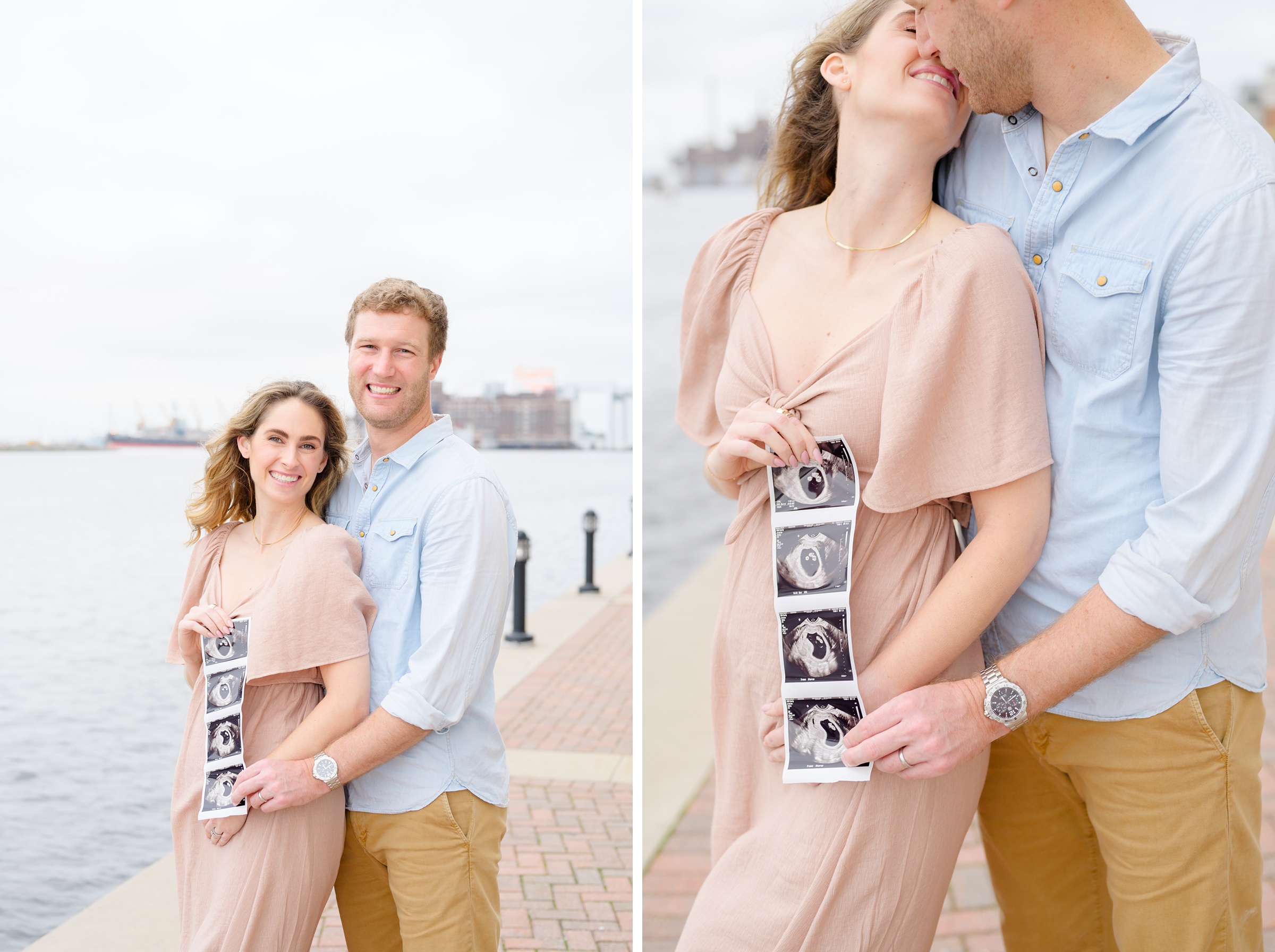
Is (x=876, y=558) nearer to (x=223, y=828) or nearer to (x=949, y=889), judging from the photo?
(x=223, y=828)

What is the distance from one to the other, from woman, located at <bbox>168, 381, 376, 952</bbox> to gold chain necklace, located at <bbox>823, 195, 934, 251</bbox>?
45.6 inches

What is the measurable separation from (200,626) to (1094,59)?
204 centimetres

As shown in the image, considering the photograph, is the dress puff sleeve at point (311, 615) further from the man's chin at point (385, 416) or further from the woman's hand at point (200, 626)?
the man's chin at point (385, 416)

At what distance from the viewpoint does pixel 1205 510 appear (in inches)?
63.9

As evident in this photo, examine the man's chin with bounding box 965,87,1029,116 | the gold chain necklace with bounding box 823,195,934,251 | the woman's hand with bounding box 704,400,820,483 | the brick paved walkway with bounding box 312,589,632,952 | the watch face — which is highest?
the man's chin with bounding box 965,87,1029,116

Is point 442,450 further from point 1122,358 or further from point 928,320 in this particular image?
Result: point 1122,358

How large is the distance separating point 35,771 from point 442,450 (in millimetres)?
9192

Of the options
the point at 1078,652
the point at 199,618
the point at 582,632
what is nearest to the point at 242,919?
the point at 199,618

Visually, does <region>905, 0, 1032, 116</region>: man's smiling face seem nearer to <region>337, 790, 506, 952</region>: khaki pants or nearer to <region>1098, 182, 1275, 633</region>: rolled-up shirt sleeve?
<region>1098, 182, 1275, 633</region>: rolled-up shirt sleeve

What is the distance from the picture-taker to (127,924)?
12.5 feet

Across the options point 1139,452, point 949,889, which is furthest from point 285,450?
point 949,889

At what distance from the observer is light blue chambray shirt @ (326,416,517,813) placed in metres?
2.11

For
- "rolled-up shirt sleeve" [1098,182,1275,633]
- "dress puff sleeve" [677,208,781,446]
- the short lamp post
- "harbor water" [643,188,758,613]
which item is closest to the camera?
"rolled-up shirt sleeve" [1098,182,1275,633]

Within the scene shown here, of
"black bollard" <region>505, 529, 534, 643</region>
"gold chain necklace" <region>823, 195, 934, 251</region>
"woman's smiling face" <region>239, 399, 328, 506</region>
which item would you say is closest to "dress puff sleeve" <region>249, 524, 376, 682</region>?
"woman's smiling face" <region>239, 399, 328, 506</region>
